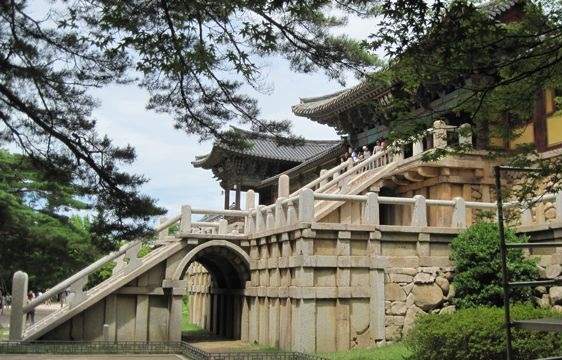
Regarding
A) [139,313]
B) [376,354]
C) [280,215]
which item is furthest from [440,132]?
[139,313]

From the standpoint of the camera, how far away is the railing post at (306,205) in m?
13.9

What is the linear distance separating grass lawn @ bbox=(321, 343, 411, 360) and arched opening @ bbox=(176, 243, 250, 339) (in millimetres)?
4934

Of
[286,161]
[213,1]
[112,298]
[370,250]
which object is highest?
[286,161]

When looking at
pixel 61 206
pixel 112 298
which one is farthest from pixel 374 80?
pixel 112 298

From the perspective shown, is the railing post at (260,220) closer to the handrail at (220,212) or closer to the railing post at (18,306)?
the handrail at (220,212)

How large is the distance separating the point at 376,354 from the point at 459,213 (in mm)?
4306

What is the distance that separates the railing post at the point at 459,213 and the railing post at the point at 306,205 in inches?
143

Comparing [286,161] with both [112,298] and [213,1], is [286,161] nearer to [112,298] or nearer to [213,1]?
[112,298]

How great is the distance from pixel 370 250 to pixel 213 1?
8.98 metres

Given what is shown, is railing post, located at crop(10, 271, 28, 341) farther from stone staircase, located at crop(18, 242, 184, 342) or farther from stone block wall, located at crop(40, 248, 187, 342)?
stone block wall, located at crop(40, 248, 187, 342)

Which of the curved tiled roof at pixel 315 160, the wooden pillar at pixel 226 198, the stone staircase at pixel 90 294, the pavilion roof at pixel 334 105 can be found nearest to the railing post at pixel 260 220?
the stone staircase at pixel 90 294

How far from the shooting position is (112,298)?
53.9ft

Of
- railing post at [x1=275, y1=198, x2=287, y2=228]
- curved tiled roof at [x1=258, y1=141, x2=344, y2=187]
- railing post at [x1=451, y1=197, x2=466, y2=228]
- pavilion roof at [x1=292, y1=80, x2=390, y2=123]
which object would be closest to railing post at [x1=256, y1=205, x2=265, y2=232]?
railing post at [x1=275, y1=198, x2=287, y2=228]

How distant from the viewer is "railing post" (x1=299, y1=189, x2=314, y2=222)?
45.4ft
